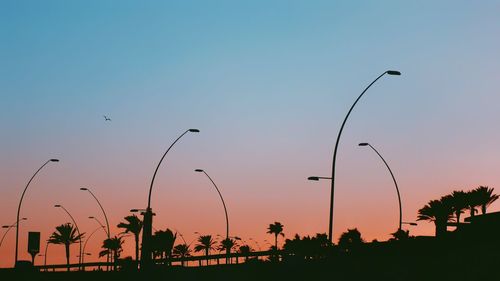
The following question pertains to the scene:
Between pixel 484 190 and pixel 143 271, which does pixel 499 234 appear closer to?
pixel 143 271

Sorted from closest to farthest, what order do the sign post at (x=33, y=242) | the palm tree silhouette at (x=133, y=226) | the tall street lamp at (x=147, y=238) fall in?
the tall street lamp at (x=147, y=238) → the sign post at (x=33, y=242) → the palm tree silhouette at (x=133, y=226)

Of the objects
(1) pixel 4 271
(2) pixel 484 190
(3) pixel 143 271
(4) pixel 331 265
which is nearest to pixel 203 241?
(2) pixel 484 190

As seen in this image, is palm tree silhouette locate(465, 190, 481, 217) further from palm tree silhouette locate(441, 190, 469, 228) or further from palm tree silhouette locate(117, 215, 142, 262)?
palm tree silhouette locate(117, 215, 142, 262)

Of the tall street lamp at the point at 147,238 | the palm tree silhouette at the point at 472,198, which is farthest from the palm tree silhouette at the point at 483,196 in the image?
the tall street lamp at the point at 147,238

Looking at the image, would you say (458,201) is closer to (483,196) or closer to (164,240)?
(483,196)

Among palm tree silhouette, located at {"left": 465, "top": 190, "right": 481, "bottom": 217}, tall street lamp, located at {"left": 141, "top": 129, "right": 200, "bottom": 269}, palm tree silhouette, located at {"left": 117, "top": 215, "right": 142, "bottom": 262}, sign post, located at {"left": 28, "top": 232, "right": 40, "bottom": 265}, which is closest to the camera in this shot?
tall street lamp, located at {"left": 141, "top": 129, "right": 200, "bottom": 269}

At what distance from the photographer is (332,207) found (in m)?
45.2

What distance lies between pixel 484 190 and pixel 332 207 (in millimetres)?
52293

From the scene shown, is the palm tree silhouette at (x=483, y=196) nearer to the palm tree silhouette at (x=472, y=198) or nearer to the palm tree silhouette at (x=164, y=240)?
the palm tree silhouette at (x=472, y=198)

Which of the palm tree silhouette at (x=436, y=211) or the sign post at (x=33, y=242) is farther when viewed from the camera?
the palm tree silhouette at (x=436, y=211)

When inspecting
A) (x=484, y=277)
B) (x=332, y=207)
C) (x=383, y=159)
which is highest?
(x=383, y=159)

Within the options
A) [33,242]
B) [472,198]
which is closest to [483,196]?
[472,198]

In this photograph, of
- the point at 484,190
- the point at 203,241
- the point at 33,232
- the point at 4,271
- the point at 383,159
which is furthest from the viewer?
the point at 203,241

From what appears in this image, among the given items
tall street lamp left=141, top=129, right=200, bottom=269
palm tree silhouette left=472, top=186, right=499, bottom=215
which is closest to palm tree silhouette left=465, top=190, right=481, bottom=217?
palm tree silhouette left=472, top=186, right=499, bottom=215
